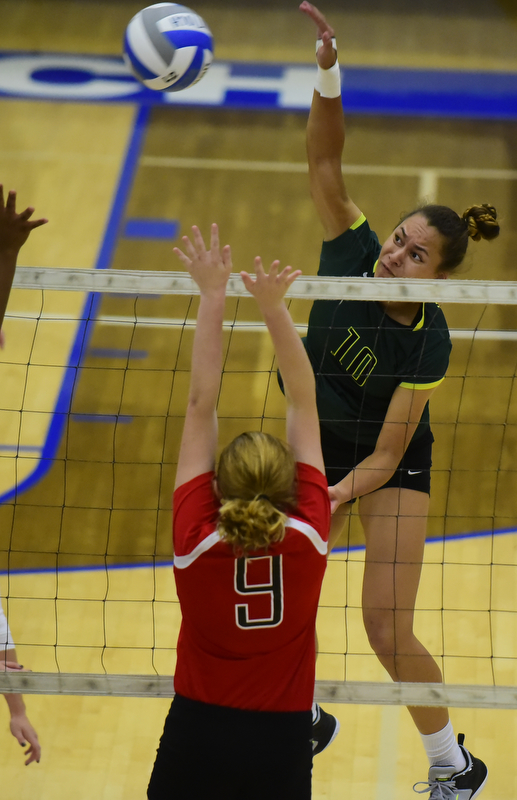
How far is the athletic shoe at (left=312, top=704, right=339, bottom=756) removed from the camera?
3.79 metres

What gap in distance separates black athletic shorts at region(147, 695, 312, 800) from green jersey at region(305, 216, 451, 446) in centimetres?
133

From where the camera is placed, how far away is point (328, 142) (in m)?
3.32

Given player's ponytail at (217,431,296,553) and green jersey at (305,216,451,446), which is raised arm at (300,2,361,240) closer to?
green jersey at (305,216,451,446)

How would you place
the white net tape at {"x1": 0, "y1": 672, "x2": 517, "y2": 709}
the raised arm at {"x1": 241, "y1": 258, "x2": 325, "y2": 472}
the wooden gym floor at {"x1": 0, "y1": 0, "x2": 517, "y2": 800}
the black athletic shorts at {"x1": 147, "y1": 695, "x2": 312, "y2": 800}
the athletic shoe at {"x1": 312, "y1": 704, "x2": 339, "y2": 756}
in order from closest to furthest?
1. the black athletic shorts at {"x1": 147, "y1": 695, "x2": 312, "y2": 800}
2. the raised arm at {"x1": 241, "y1": 258, "x2": 325, "y2": 472}
3. the white net tape at {"x1": 0, "y1": 672, "x2": 517, "y2": 709}
4. the athletic shoe at {"x1": 312, "y1": 704, "x2": 339, "y2": 756}
5. the wooden gym floor at {"x1": 0, "y1": 0, "x2": 517, "y2": 800}

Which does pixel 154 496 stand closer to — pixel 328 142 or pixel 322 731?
pixel 322 731

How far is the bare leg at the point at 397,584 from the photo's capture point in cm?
331

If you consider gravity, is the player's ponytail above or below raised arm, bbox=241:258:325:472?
below

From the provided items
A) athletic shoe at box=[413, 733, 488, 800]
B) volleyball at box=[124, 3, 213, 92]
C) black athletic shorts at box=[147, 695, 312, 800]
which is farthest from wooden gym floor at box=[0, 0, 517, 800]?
black athletic shorts at box=[147, 695, 312, 800]

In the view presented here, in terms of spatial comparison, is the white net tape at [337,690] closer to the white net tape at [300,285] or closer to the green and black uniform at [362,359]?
the green and black uniform at [362,359]

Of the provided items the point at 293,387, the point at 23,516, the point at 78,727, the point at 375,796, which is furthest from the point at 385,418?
the point at 23,516

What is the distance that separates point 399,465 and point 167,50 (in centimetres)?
242

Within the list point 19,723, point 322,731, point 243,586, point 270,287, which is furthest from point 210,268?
point 322,731

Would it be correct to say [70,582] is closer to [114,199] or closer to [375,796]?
[375,796]

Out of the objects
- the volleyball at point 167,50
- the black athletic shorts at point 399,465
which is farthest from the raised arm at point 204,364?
the volleyball at point 167,50
